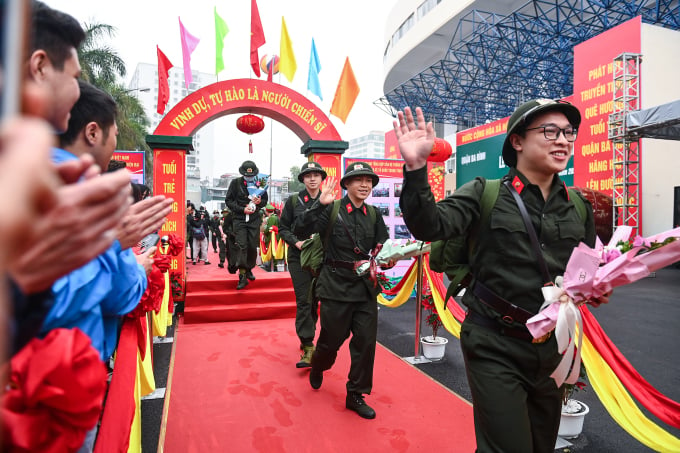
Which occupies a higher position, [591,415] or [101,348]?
[101,348]

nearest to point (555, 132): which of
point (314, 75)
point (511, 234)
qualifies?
point (511, 234)

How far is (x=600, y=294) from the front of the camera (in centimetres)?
168

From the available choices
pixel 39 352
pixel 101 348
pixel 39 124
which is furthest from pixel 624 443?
pixel 39 124

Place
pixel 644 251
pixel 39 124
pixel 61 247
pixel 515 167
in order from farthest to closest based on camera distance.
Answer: pixel 515 167
pixel 644 251
pixel 61 247
pixel 39 124

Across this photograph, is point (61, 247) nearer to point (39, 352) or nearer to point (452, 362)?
point (39, 352)

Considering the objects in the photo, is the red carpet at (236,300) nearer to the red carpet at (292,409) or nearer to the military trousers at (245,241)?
the military trousers at (245,241)

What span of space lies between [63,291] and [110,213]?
591mm

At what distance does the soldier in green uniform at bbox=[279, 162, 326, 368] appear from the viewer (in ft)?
14.5

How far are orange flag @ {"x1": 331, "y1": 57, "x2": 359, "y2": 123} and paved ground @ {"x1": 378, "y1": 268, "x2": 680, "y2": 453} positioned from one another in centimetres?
392

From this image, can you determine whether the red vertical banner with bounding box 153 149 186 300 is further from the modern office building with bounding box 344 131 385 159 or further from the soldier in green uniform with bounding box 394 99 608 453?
the modern office building with bounding box 344 131 385 159

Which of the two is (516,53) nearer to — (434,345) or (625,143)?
(625,143)

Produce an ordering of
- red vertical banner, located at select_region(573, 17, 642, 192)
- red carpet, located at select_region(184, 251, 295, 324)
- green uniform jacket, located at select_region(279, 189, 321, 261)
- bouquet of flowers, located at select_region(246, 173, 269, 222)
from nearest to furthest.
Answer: green uniform jacket, located at select_region(279, 189, 321, 261), red carpet, located at select_region(184, 251, 295, 324), bouquet of flowers, located at select_region(246, 173, 269, 222), red vertical banner, located at select_region(573, 17, 642, 192)

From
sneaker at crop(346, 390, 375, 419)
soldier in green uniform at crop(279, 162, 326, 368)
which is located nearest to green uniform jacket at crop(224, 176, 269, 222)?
soldier in green uniform at crop(279, 162, 326, 368)

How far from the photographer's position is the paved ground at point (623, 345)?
3.03 meters
